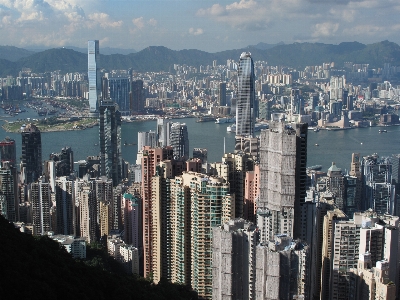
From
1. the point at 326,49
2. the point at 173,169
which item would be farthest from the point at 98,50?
the point at 173,169

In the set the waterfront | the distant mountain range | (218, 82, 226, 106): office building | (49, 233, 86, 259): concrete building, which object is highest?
the distant mountain range

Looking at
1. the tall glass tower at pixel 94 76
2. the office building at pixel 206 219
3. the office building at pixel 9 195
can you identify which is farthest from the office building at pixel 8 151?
the tall glass tower at pixel 94 76

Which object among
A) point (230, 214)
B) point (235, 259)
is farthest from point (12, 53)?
point (235, 259)

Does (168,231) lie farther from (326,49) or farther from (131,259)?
(326,49)

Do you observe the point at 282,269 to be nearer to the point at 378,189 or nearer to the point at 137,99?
the point at 378,189

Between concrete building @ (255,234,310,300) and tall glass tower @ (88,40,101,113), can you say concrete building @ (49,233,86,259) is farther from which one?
tall glass tower @ (88,40,101,113)

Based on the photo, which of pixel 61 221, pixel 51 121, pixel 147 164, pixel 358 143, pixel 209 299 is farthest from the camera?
pixel 51 121

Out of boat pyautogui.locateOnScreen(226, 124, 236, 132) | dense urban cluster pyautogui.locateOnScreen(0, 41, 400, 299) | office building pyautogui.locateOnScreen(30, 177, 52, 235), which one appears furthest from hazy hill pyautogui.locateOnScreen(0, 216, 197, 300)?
boat pyautogui.locateOnScreen(226, 124, 236, 132)
